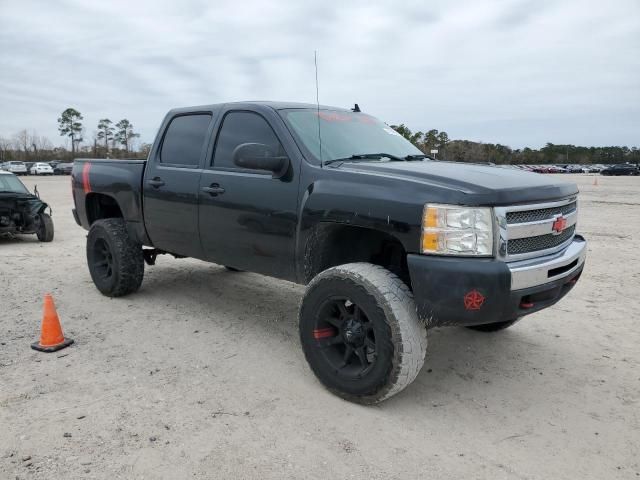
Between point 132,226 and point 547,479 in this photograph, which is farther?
point 132,226

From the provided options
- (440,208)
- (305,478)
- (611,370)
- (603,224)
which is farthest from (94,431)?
(603,224)

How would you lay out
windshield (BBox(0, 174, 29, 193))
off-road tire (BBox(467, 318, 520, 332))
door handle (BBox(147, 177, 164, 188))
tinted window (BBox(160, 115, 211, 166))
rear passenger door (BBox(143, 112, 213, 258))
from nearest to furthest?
off-road tire (BBox(467, 318, 520, 332)) < rear passenger door (BBox(143, 112, 213, 258)) < tinted window (BBox(160, 115, 211, 166)) < door handle (BBox(147, 177, 164, 188)) < windshield (BBox(0, 174, 29, 193))

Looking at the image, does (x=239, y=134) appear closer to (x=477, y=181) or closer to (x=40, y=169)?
(x=477, y=181)

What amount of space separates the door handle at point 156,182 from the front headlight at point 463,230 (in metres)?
3.01

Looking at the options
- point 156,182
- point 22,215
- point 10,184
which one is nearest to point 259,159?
point 156,182

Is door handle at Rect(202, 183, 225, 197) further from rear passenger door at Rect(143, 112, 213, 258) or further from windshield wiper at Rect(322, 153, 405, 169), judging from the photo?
windshield wiper at Rect(322, 153, 405, 169)

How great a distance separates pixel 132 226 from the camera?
18.4 ft

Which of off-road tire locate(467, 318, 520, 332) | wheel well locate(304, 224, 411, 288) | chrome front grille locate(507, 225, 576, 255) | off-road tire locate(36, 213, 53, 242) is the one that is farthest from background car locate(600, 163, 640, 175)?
wheel well locate(304, 224, 411, 288)

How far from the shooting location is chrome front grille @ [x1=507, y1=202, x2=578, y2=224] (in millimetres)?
3197

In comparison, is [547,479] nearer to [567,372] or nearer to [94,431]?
[567,372]

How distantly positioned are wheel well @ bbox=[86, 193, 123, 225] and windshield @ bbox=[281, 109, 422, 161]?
3.03 m

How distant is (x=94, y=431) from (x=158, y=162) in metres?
2.91

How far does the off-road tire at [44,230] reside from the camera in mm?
9977

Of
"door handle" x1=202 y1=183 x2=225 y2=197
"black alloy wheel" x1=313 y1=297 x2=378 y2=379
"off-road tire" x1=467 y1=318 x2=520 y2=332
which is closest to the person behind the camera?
"black alloy wheel" x1=313 y1=297 x2=378 y2=379
